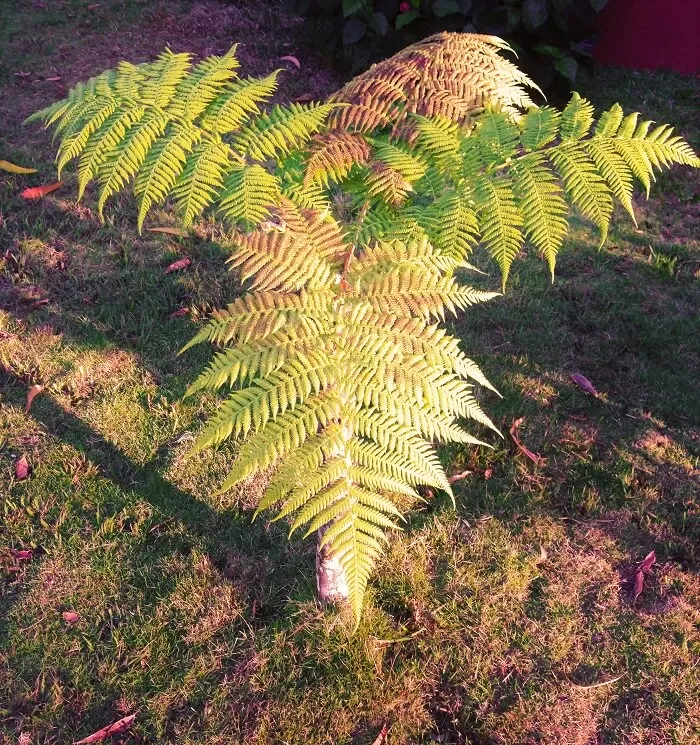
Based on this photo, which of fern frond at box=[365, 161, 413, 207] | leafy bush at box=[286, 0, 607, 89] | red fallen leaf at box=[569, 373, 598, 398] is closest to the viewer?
fern frond at box=[365, 161, 413, 207]

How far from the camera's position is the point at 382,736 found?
7.92ft

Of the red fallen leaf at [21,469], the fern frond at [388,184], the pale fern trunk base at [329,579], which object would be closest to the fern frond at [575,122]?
the fern frond at [388,184]

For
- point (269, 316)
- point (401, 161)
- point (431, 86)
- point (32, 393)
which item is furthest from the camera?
point (32, 393)

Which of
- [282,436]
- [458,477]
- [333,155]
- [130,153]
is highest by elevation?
[333,155]

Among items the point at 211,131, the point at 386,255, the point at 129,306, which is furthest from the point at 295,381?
the point at 129,306

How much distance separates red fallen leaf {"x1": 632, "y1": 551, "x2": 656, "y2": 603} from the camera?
112 inches

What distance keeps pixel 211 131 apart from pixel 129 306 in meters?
2.29

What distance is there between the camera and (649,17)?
6176 millimetres

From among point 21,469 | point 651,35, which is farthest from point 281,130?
point 651,35

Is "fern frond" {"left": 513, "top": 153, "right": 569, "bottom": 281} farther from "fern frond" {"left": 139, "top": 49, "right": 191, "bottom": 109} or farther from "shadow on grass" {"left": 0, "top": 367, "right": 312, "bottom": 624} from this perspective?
"shadow on grass" {"left": 0, "top": 367, "right": 312, "bottom": 624}

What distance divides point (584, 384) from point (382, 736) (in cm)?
210

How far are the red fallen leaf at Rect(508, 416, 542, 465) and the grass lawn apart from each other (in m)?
0.04

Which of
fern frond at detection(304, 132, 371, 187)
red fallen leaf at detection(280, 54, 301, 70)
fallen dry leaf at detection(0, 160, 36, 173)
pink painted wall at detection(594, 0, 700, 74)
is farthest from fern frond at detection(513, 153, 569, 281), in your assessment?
pink painted wall at detection(594, 0, 700, 74)

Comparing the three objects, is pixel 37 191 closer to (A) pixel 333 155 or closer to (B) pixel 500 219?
(A) pixel 333 155
